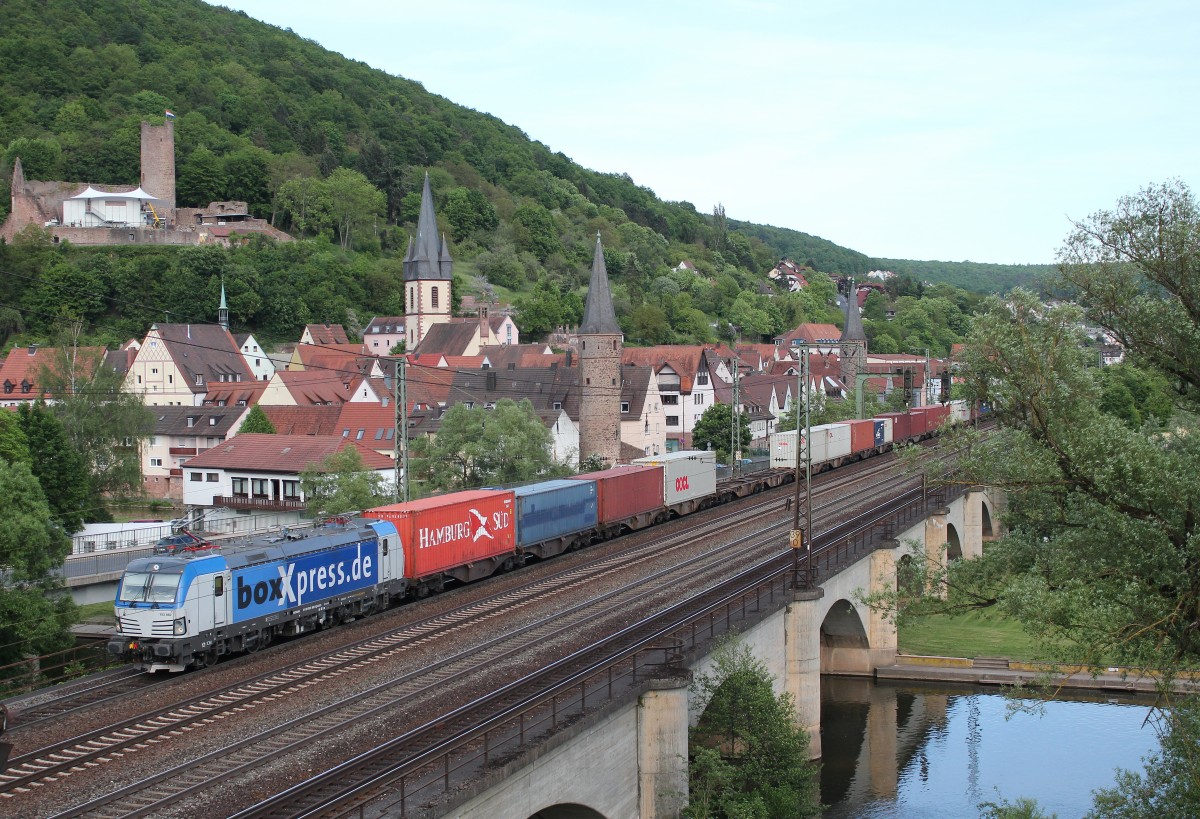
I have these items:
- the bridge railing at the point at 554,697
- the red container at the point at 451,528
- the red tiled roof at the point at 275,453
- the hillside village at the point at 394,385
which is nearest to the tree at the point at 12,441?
the hillside village at the point at 394,385

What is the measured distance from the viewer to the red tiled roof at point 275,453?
6403cm

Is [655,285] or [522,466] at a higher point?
[655,285]

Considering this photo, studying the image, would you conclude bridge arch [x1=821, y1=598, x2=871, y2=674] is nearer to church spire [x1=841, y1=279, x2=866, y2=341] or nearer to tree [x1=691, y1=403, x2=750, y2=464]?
tree [x1=691, y1=403, x2=750, y2=464]

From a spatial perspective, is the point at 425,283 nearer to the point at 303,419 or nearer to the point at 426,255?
the point at 426,255

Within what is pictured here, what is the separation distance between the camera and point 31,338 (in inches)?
4269

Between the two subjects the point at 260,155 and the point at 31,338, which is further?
the point at 260,155

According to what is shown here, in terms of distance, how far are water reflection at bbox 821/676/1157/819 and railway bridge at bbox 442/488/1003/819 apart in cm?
134

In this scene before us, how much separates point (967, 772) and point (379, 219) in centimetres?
14552

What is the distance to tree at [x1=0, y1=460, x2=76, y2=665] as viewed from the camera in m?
33.1

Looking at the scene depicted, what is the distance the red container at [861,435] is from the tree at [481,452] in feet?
85.9

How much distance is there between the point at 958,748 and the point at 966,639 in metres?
11.8

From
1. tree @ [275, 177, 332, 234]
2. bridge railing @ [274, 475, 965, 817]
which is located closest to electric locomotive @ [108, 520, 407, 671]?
bridge railing @ [274, 475, 965, 817]

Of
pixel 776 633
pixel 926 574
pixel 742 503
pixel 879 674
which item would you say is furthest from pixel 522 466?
pixel 926 574

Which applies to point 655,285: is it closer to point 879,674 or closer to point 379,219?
point 379,219
